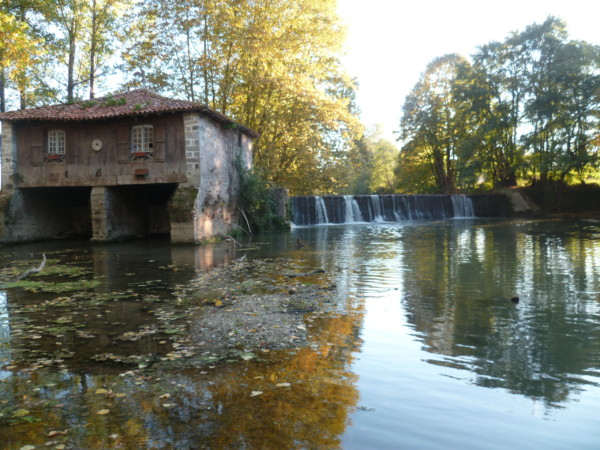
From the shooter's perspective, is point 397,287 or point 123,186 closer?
point 397,287

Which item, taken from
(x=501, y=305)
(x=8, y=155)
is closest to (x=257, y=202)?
(x=8, y=155)

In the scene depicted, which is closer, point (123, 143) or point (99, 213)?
point (99, 213)

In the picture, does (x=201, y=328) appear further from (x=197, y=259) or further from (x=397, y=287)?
(x=197, y=259)

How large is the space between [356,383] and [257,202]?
748 inches

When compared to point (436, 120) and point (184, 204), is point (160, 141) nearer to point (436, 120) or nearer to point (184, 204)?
point (184, 204)

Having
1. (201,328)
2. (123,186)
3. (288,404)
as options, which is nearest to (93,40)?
(123,186)

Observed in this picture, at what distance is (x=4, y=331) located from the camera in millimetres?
5309

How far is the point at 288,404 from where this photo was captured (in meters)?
3.28

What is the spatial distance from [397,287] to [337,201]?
2266cm

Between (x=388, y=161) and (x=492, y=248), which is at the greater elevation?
(x=388, y=161)

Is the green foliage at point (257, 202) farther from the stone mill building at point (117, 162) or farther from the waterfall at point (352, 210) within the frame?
the waterfall at point (352, 210)

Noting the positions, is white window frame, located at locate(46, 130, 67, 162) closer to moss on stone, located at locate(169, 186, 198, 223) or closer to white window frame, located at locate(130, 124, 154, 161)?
white window frame, located at locate(130, 124, 154, 161)

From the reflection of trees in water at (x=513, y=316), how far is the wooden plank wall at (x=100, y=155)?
10.6 meters

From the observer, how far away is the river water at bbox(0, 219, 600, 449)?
2.86m
